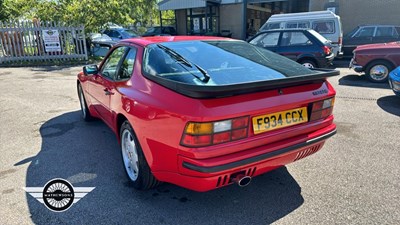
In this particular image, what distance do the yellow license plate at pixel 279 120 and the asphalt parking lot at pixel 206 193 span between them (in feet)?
2.56

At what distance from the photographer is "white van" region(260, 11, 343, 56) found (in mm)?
10836

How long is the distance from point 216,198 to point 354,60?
24.7ft

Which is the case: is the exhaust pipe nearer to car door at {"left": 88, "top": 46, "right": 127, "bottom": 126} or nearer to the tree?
car door at {"left": 88, "top": 46, "right": 127, "bottom": 126}

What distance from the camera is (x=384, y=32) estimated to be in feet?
37.3

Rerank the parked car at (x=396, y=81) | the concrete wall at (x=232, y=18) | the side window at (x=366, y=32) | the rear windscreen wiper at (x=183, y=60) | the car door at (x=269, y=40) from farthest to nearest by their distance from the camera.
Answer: the concrete wall at (x=232, y=18), the side window at (x=366, y=32), the car door at (x=269, y=40), the parked car at (x=396, y=81), the rear windscreen wiper at (x=183, y=60)

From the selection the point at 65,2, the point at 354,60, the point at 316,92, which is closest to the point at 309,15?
the point at 354,60

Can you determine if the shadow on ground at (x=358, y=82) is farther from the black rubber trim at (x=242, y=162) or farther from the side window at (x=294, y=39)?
the black rubber trim at (x=242, y=162)

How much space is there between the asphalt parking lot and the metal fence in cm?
882

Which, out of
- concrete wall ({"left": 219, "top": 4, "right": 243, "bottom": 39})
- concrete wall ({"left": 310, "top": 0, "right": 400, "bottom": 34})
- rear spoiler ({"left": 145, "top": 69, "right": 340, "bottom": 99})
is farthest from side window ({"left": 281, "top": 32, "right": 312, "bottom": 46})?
concrete wall ({"left": 219, "top": 4, "right": 243, "bottom": 39})

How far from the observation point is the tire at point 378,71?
7719mm

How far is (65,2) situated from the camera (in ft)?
45.9

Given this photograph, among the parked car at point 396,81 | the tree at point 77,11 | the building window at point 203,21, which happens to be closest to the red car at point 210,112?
the parked car at point 396,81

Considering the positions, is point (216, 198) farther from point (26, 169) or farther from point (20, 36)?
point (20, 36)

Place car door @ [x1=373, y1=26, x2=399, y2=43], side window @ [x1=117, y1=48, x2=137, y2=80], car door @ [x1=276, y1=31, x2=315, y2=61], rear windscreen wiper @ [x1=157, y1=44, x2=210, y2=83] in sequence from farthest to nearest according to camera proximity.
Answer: car door @ [x1=373, y1=26, x2=399, y2=43], car door @ [x1=276, y1=31, x2=315, y2=61], side window @ [x1=117, y1=48, x2=137, y2=80], rear windscreen wiper @ [x1=157, y1=44, x2=210, y2=83]
